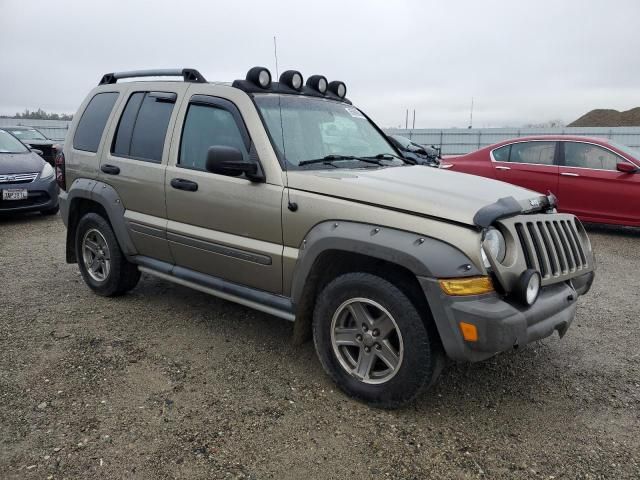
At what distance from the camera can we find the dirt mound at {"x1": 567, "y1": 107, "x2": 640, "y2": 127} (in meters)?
44.3

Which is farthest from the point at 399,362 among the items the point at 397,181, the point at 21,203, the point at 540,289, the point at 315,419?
the point at 21,203

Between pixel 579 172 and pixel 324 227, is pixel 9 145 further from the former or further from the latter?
pixel 579 172

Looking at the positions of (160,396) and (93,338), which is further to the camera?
(93,338)

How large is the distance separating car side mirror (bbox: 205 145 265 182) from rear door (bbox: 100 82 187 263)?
907 mm

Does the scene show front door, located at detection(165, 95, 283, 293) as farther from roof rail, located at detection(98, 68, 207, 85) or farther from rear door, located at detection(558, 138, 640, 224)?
rear door, located at detection(558, 138, 640, 224)

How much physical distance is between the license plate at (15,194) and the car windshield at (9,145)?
44.9 inches

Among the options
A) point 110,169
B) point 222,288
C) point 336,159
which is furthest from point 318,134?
point 110,169

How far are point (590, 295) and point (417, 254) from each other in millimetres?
3336

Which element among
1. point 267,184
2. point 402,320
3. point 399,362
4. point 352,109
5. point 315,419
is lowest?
point 315,419

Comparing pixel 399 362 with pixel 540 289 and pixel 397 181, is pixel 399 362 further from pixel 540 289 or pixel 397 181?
pixel 397 181

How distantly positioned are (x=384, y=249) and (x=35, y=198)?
8.19 metres

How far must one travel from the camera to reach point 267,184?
11.2 ft

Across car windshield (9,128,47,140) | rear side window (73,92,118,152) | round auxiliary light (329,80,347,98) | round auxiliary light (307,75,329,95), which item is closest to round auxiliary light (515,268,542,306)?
round auxiliary light (307,75,329,95)

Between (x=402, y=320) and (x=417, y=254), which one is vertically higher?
(x=417, y=254)
